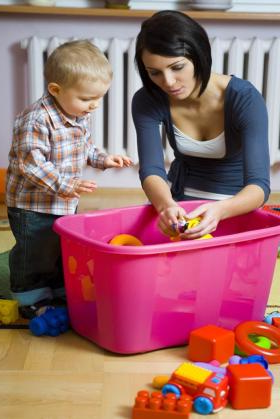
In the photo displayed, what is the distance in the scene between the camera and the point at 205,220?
3.56 ft

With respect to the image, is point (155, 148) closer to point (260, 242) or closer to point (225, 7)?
point (260, 242)

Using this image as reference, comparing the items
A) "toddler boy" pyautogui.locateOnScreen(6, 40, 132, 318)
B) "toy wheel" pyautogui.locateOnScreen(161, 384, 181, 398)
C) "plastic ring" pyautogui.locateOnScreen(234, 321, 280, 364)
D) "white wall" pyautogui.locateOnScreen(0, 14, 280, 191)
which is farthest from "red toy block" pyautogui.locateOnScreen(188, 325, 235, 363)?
"white wall" pyautogui.locateOnScreen(0, 14, 280, 191)

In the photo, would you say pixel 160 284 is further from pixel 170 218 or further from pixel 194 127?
pixel 194 127

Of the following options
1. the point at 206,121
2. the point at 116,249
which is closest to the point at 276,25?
the point at 206,121

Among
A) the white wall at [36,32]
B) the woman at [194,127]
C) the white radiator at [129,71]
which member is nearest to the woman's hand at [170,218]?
the woman at [194,127]

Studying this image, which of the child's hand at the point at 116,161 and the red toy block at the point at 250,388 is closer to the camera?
Answer: the red toy block at the point at 250,388

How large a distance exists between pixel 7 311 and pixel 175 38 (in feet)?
2.14

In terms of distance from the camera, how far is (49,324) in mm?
1178

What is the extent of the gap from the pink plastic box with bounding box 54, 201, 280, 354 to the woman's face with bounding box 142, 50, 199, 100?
307 millimetres

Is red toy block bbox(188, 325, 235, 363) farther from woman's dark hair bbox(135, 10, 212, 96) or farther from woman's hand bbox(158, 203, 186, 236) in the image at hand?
woman's dark hair bbox(135, 10, 212, 96)

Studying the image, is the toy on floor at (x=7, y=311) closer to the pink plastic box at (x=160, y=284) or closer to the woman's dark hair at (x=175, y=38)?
the pink plastic box at (x=160, y=284)

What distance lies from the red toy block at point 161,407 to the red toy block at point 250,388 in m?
0.08

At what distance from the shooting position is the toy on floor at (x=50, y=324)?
46.1 inches

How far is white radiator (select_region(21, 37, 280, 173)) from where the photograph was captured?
2232 millimetres
